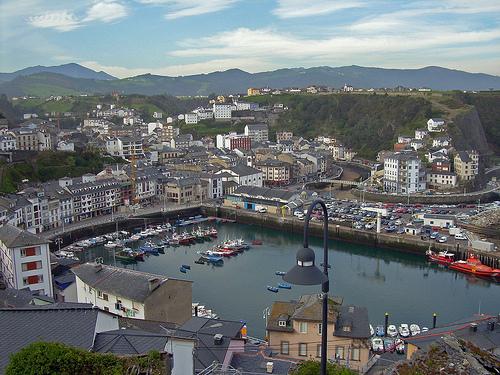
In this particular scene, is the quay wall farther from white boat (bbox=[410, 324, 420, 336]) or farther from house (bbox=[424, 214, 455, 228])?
white boat (bbox=[410, 324, 420, 336])

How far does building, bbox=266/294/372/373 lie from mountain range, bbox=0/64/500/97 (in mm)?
68180

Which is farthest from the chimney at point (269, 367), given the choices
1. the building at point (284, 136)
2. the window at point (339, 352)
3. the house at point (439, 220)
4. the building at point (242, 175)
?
the building at point (284, 136)

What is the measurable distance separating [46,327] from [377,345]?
5940 millimetres

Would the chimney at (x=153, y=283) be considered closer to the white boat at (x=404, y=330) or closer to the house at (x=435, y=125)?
the white boat at (x=404, y=330)

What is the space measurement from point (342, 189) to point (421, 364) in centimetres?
2057

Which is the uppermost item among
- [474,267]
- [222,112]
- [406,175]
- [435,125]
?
[222,112]

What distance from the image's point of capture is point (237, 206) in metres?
19.0

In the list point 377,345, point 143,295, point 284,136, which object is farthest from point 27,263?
point 284,136

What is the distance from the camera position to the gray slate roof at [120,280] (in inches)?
263

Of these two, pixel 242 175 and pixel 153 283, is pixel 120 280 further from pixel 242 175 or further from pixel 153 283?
pixel 242 175

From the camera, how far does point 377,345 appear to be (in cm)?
801

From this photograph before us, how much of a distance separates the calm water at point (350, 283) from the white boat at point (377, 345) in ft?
4.30

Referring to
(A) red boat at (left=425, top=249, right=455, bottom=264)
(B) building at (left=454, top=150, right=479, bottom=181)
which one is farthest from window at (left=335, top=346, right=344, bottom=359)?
(B) building at (left=454, top=150, right=479, bottom=181)

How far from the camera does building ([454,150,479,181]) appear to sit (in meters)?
21.7
